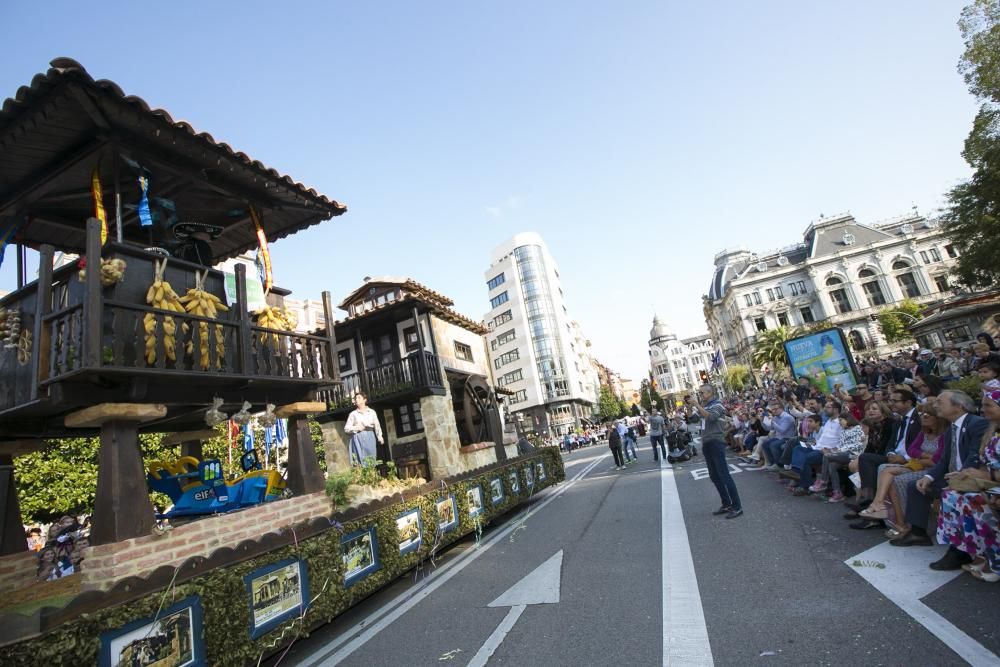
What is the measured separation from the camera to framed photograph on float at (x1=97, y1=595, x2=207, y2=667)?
330 centimetres

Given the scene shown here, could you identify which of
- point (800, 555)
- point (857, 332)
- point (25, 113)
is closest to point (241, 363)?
point (25, 113)

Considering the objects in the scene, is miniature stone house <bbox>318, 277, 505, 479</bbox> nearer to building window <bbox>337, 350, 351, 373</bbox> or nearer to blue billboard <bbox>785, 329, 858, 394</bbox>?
building window <bbox>337, 350, 351, 373</bbox>

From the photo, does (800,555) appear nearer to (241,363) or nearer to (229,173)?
(241,363)

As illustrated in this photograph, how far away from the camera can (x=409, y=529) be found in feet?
21.6

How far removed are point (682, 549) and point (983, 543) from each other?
2.77 metres

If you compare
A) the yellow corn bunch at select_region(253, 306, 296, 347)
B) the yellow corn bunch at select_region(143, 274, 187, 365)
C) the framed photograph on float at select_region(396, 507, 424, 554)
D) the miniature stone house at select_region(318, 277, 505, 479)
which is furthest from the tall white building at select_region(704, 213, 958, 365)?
the yellow corn bunch at select_region(143, 274, 187, 365)

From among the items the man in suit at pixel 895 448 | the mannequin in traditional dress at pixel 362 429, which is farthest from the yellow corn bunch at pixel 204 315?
the man in suit at pixel 895 448

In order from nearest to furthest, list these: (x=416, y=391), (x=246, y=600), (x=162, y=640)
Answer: (x=162, y=640)
(x=246, y=600)
(x=416, y=391)

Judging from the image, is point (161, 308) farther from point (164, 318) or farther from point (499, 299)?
point (499, 299)

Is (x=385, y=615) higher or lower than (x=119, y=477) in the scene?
lower

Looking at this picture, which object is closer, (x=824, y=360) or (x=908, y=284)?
(x=824, y=360)

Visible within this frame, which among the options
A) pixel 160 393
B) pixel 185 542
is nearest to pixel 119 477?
pixel 185 542

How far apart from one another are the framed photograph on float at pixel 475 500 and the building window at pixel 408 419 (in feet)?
29.0

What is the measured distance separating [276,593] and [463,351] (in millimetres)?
16797
